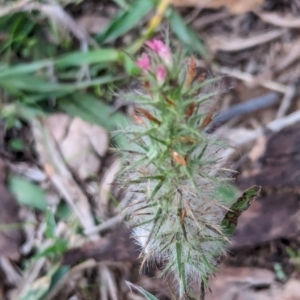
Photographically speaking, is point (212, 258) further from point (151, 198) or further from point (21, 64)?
point (21, 64)

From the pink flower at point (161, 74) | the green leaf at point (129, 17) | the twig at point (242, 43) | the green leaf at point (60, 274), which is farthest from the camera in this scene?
the twig at point (242, 43)

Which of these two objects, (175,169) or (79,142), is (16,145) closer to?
(79,142)

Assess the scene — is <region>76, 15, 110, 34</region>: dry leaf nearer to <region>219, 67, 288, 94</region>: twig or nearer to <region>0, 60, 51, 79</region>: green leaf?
<region>0, 60, 51, 79</region>: green leaf

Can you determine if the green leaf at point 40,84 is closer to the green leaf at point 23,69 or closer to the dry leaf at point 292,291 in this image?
the green leaf at point 23,69

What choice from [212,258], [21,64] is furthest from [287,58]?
[212,258]

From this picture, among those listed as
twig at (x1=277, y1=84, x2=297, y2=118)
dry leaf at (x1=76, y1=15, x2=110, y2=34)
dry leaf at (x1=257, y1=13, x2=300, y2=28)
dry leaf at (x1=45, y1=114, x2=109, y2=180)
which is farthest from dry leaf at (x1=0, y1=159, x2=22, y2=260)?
dry leaf at (x1=257, y1=13, x2=300, y2=28)

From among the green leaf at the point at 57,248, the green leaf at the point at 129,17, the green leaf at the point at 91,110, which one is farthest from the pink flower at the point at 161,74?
the green leaf at the point at 129,17
